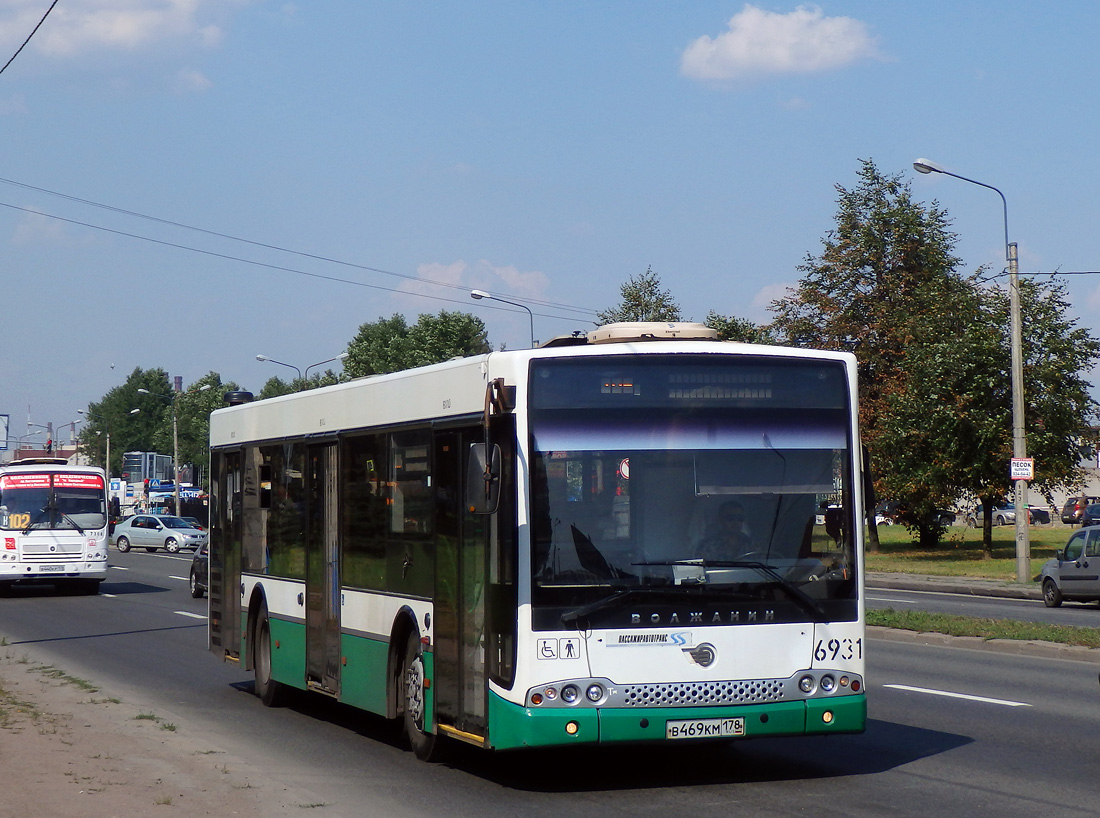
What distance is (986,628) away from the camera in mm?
18250

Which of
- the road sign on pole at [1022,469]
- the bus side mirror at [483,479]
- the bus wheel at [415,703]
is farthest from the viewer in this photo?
the road sign on pole at [1022,469]

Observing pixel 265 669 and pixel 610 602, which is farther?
pixel 265 669

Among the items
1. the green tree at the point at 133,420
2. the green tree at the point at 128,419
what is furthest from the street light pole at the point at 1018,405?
the green tree at the point at 128,419

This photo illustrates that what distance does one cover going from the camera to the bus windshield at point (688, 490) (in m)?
8.46

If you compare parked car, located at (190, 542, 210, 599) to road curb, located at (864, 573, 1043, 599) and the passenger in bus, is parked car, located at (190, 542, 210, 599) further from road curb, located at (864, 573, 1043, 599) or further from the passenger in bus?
the passenger in bus

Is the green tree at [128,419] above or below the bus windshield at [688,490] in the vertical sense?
above

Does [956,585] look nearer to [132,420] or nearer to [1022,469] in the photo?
[1022,469]

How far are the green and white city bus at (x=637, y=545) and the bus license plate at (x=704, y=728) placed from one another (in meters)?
0.01

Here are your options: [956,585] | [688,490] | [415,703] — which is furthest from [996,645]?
[956,585]

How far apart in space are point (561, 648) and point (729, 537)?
1260 mm

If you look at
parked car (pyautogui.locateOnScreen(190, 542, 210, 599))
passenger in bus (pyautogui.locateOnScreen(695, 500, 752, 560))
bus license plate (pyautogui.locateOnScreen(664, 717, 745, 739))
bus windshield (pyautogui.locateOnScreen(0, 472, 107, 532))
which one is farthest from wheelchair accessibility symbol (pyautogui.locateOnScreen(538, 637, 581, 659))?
bus windshield (pyautogui.locateOnScreen(0, 472, 107, 532))

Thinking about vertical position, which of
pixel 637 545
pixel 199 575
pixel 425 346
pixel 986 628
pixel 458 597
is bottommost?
pixel 986 628

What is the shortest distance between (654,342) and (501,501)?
151 cm

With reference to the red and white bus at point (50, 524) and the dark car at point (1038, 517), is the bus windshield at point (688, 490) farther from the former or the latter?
the dark car at point (1038, 517)
